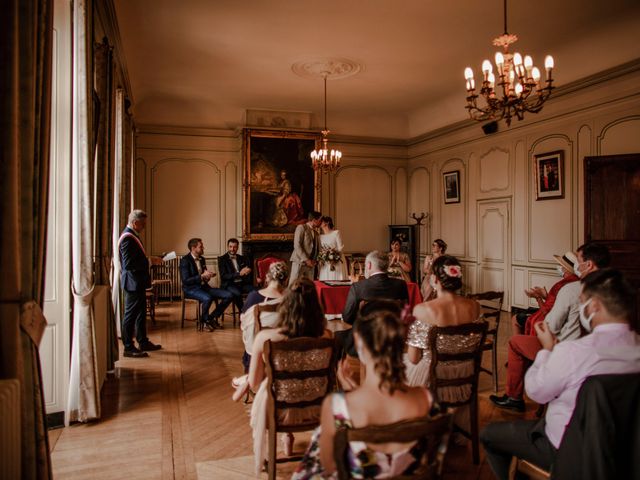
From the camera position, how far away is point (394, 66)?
703 cm

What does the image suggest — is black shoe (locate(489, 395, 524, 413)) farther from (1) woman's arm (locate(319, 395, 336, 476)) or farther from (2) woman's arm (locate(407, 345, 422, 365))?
(1) woman's arm (locate(319, 395, 336, 476))

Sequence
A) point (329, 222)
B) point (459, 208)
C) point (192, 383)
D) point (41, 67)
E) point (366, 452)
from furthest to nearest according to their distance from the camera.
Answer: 1. point (459, 208)
2. point (329, 222)
3. point (192, 383)
4. point (41, 67)
5. point (366, 452)

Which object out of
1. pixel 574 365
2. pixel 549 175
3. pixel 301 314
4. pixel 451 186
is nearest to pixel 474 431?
pixel 574 365

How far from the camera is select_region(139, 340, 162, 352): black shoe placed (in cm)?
523

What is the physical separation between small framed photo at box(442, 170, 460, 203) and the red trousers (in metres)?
5.87

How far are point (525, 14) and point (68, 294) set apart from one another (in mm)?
5470

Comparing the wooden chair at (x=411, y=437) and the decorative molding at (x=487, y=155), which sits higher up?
the decorative molding at (x=487, y=155)

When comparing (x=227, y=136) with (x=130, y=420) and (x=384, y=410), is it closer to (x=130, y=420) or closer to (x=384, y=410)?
(x=130, y=420)

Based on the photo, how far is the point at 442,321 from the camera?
8.94 ft

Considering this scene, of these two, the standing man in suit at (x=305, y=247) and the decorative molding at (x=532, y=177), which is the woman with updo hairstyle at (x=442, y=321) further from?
the decorative molding at (x=532, y=177)

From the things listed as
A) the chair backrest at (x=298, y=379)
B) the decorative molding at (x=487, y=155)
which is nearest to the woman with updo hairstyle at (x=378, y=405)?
the chair backrest at (x=298, y=379)

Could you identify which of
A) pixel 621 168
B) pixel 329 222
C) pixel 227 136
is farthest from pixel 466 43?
pixel 227 136

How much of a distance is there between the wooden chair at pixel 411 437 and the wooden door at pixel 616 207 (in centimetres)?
490

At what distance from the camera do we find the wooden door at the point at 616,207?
5.38 meters
